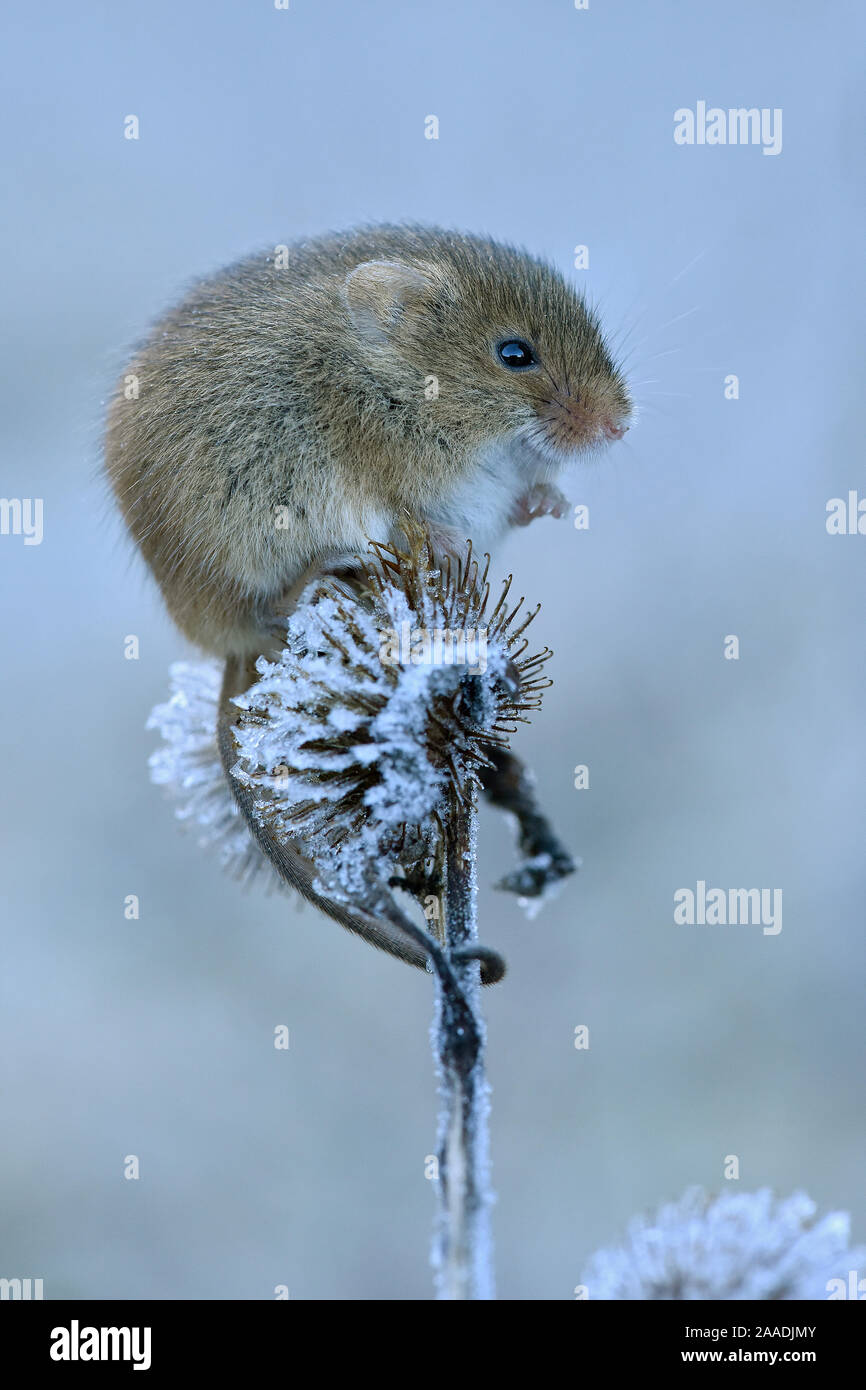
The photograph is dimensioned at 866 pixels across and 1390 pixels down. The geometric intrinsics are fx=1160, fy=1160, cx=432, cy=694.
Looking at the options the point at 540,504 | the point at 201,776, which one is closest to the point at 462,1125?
the point at 201,776

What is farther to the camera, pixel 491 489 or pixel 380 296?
pixel 491 489

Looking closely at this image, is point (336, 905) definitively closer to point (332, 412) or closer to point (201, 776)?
point (201, 776)

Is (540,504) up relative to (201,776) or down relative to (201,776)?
up

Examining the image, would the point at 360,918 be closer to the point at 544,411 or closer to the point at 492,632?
the point at 492,632

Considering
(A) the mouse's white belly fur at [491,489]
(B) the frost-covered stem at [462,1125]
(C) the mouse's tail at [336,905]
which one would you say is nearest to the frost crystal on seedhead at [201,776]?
(C) the mouse's tail at [336,905]

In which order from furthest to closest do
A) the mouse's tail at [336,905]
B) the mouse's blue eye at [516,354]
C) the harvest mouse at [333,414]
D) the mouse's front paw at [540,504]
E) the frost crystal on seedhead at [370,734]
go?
1. the mouse's front paw at [540,504]
2. the mouse's blue eye at [516,354]
3. the harvest mouse at [333,414]
4. the frost crystal on seedhead at [370,734]
5. the mouse's tail at [336,905]

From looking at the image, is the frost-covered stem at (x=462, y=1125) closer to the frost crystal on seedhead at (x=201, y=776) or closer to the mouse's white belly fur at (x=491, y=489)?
the frost crystal on seedhead at (x=201, y=776)

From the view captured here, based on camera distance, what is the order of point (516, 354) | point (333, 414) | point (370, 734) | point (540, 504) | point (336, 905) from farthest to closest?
point (540, 504) → point (516, 354) → point (333, 414) → point (336, 905) → point (370, 734)
